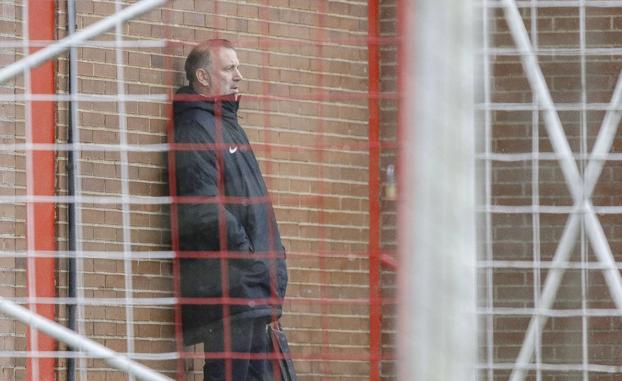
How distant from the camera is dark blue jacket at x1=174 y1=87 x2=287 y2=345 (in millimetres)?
6078

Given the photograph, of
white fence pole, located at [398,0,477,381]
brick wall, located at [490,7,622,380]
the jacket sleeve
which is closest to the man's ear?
the jacket sleeve

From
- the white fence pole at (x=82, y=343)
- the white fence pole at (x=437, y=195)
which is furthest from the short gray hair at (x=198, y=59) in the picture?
the white fence pole at (x=437, y=195)

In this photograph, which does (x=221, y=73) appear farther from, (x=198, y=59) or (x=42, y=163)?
(x=42, y=163)

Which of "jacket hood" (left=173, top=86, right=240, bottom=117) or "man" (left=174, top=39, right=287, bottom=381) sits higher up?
"jacket hood" (left=173, top=86, right=240, bottom=117)

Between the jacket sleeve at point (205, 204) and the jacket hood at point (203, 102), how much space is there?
0.09 m

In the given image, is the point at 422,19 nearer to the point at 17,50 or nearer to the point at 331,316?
the point at 17,50

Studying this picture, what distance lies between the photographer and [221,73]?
653cm

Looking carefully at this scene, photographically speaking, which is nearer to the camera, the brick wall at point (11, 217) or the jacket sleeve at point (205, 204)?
the jacket sleeve at point (205, 204)

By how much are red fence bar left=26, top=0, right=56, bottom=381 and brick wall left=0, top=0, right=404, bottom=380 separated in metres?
0.05

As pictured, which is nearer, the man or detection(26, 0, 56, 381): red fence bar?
the man

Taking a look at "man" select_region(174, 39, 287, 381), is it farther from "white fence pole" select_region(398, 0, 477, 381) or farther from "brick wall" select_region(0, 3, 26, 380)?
"white fence pole" select_region(398, 0, 477, 381)

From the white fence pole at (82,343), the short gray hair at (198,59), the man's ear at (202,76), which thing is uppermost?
the short gray hair at (198,59)

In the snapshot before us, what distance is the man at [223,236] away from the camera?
6.09 meters

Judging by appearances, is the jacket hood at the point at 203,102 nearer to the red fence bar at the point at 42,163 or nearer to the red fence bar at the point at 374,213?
the red fence bar at the point at 42,163
